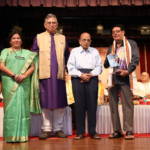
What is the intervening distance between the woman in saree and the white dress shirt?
1.51 feet

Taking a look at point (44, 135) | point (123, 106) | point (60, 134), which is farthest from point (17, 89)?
point (123, 106)

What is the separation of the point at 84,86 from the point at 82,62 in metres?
0.29

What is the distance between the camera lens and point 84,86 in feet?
12.6

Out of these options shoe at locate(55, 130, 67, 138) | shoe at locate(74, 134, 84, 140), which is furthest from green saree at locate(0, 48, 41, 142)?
shoe at locate(74, 134, 84, 140)

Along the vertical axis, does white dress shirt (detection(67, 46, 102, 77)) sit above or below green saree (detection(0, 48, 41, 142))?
above

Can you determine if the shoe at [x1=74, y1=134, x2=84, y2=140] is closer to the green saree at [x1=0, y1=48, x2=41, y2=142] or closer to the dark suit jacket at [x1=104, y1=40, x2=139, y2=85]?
the green saree at [x1=0, y1=48, x2=41, y2=142]

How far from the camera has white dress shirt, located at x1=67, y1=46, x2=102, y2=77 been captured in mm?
3826

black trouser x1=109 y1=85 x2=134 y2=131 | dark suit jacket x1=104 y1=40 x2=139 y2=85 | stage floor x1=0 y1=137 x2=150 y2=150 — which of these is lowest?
stage floor x1=0 y1=137 x2=150 y2=150

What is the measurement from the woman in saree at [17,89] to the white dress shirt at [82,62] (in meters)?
0.46

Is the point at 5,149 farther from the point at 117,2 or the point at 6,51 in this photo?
the point at 117,2

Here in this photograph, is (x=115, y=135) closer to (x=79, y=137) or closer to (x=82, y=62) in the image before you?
(x=79, y=137)

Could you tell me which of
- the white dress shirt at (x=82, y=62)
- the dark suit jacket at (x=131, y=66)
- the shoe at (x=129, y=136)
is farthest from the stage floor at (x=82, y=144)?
the white dress shirt at (x=82, y=62)

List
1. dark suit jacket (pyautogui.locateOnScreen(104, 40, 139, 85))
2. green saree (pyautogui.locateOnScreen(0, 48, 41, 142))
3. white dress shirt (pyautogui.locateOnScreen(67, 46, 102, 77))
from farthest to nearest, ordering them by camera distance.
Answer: white dress shirt (pyautogui.locateOnScreen(67, 46, 102, 77))
dark suit jacket (pyautogui.locateOnScreen(104, 40, 139, 85))
green saree (pyautogui.locateOnScreen(0, 48, 41, 142))

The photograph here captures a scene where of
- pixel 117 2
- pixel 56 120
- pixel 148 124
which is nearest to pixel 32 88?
pixel 56 120
